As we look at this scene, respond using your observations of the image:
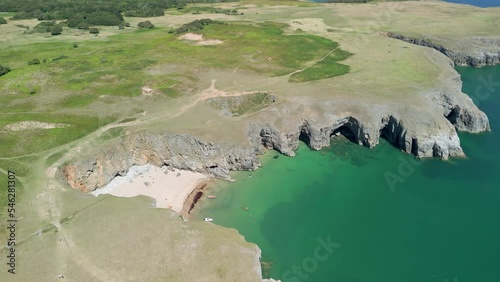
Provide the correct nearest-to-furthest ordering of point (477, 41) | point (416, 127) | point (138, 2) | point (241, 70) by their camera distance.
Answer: point (416, 127)
point (241, 70)
point (477, 41)
point (138, 2)

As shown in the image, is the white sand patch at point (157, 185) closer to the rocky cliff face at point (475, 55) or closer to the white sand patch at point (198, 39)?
the white sand patch at point (198, 39)

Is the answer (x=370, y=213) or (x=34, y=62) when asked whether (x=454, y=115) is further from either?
(x=34, y=62)

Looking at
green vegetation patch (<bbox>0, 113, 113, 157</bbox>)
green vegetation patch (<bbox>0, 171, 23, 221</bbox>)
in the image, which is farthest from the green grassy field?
green vegetation patch (<bbox>0, 171, 23, 221</bbox>)

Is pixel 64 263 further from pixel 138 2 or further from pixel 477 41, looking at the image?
pixel 138 2

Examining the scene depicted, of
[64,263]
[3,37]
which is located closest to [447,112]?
[64,263]

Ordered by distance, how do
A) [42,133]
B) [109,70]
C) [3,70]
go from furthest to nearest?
[109,70], [3,70], [42,133]

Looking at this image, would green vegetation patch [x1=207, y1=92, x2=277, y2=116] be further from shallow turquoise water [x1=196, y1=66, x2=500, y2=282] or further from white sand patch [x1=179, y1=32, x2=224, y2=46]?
white sand patch [x1=179, y1=32, x2=224, y2=46]

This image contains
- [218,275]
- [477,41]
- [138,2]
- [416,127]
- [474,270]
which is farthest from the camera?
[138,2]

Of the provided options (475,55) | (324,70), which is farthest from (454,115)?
(475,55)
